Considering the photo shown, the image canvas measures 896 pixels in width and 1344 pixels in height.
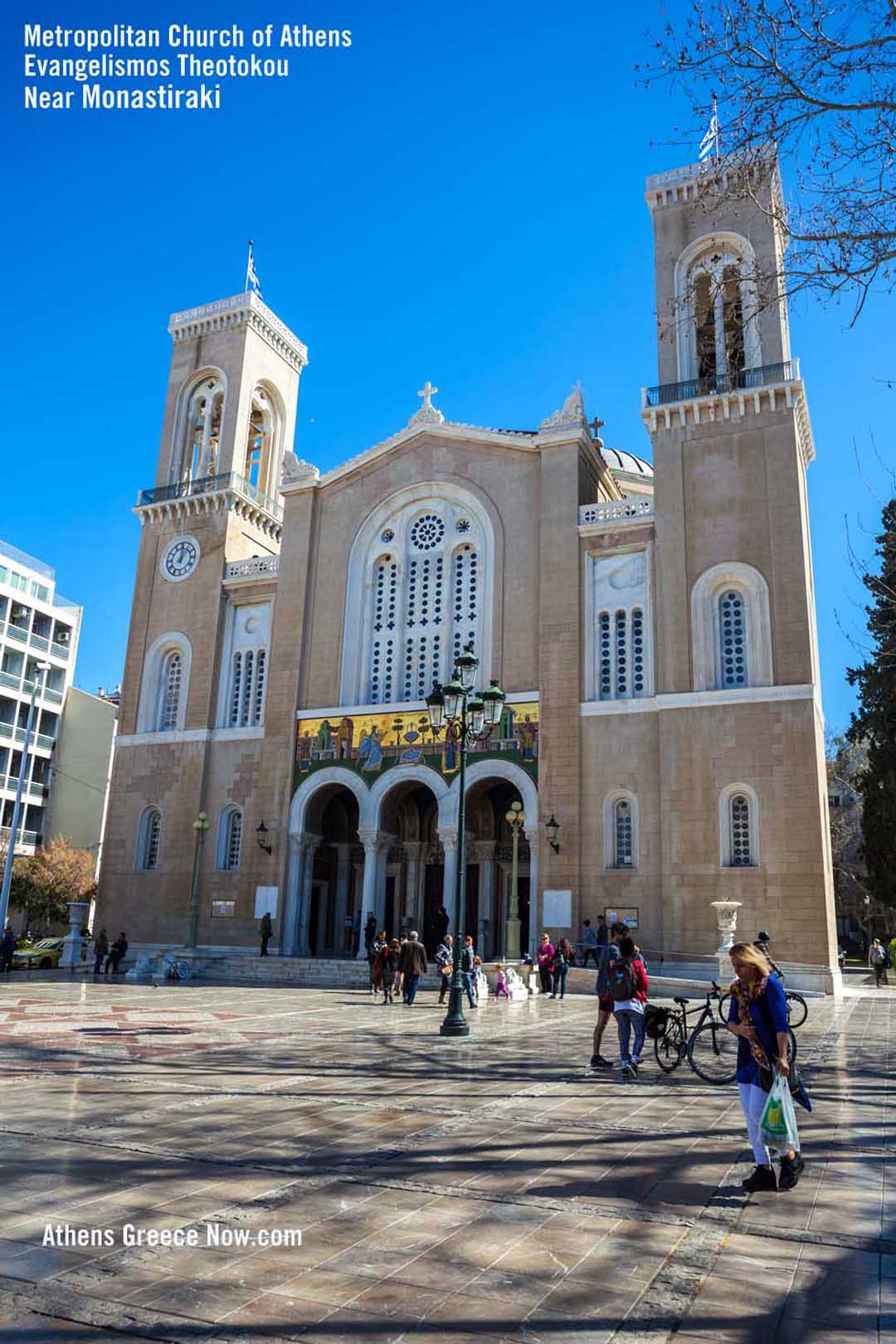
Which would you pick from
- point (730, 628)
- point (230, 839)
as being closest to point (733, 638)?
point (730, 628)

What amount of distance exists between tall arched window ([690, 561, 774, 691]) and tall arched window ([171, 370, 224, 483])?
68.1 ft

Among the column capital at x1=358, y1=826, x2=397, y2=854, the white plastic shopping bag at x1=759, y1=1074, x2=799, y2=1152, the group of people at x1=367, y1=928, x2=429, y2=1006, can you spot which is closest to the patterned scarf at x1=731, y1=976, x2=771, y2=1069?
the white plastic shopping bag at x1=759, y1=1074, x2=799, y2=1152

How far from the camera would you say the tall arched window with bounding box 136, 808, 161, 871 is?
1361 inches

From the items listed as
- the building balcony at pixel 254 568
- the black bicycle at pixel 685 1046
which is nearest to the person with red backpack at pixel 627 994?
the black bicycle at pixel 685 1046

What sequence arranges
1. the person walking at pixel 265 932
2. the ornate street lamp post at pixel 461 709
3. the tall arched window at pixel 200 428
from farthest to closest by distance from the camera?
1. the tall arched window at pixel 200 428
2. the person walking at pixel 265 932
3. the ornate street lamp post at pixel 461 709

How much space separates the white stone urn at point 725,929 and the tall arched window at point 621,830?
2.79 m

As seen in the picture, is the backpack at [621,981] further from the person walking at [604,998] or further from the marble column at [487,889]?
the marble column at [487,889]

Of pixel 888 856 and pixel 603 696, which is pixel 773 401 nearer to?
pixel 603 696

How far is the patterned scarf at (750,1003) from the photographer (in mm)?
6066

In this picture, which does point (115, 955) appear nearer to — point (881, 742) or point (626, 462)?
point (881, 742)

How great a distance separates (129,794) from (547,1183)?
3140 cm

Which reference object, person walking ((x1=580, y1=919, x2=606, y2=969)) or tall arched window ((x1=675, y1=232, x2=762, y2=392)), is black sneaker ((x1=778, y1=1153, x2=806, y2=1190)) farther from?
tall arched window ((x1=675, y1=232, x2=762, y2=392))

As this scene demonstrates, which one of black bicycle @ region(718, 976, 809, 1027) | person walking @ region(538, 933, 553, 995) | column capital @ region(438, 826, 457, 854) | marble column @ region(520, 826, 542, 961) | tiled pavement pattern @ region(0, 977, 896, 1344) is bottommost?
tiled pavement pattern @ region(0, 977, 896, 1344)

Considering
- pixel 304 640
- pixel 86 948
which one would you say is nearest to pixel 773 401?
pixel 304 640
